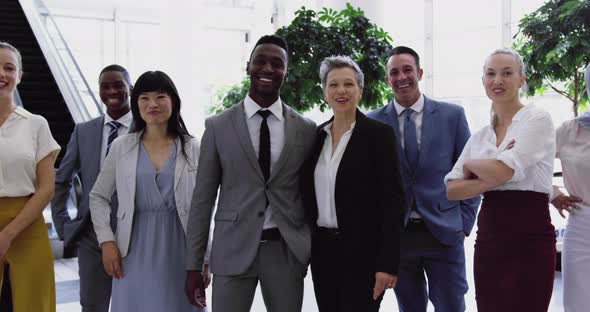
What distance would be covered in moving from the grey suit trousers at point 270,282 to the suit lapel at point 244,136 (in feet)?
1.09

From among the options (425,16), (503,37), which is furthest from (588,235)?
(425,16)

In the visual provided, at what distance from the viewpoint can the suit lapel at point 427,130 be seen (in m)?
3.33

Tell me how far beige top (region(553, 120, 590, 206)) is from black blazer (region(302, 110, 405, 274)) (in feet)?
3.03

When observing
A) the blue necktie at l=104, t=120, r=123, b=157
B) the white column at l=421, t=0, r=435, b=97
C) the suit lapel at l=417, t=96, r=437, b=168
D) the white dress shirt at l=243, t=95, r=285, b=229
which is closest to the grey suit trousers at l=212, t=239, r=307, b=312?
the white dress shirt at l=243, t=95, r=285, b=229

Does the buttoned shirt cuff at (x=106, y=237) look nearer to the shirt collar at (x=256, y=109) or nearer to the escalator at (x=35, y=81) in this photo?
the shirt collar at (x=256, y=109)

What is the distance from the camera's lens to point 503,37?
11.5m

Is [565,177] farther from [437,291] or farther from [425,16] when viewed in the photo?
[425,16]

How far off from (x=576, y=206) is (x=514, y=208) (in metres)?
0.55

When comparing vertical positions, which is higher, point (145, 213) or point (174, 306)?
point (145, 213)

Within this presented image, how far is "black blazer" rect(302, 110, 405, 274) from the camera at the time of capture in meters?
2.66

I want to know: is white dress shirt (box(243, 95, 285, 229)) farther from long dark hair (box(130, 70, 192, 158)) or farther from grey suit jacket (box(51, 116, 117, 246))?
grey suit jacket (box(51, 116, 117, 246))

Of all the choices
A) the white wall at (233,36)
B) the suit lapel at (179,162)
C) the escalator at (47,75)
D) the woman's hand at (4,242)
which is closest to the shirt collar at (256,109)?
the suit lapel at (179,162)

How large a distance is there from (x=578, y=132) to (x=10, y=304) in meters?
2.82

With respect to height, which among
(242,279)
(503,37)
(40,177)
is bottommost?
(242,279)
